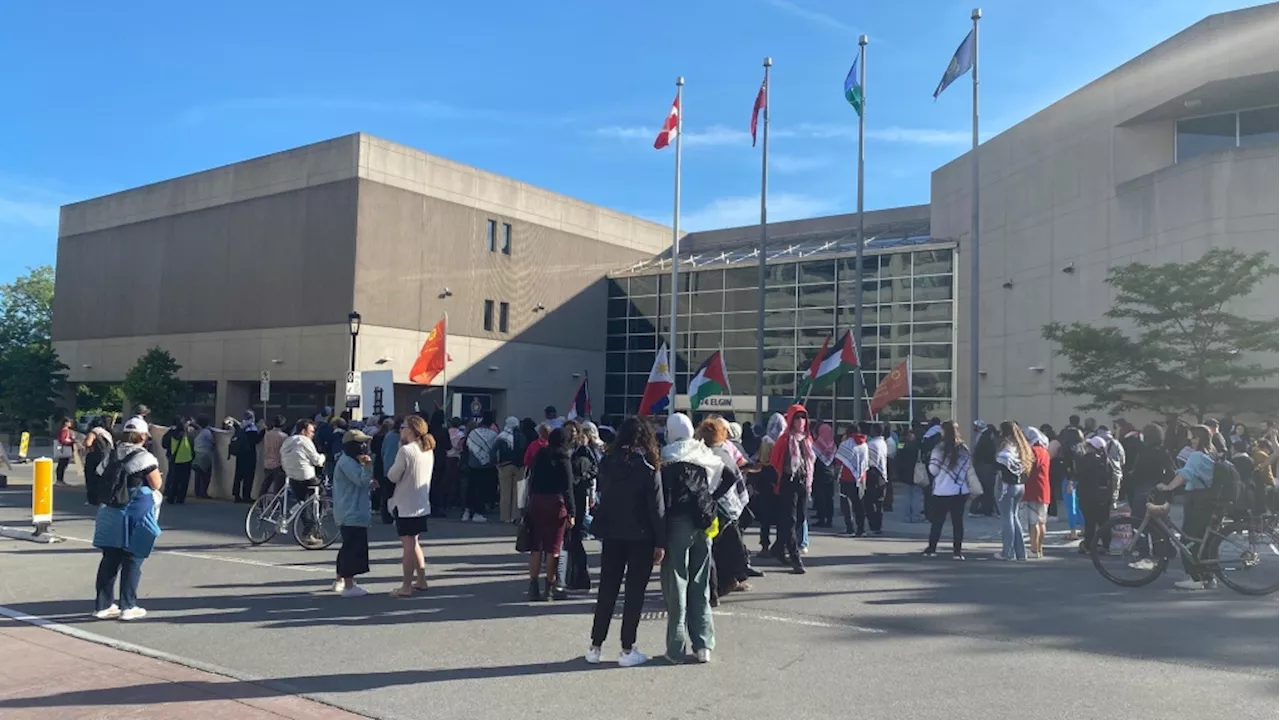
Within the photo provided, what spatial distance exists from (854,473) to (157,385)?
110 feet

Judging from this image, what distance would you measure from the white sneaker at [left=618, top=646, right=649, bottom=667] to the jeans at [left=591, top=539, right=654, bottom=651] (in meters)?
0.05

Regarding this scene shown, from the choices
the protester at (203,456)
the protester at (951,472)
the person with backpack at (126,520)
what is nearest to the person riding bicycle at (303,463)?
the person with backpack at (126,520)

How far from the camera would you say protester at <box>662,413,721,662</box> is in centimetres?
687

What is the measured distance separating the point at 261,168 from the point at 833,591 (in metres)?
37.1

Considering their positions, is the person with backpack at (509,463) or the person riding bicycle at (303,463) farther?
the person with backpack at (509,463)

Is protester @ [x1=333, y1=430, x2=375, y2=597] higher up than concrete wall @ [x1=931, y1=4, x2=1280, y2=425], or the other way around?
concrete wall @ [x1=931, y1=4, x2=1280, y2=425]

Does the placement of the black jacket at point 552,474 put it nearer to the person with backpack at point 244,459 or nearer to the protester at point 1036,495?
the protester at point 1036,495

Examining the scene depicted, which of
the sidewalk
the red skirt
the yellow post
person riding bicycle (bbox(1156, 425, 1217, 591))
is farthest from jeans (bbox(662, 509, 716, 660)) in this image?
the yellow post

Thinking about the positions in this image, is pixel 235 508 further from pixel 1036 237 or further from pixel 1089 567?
pixel 1036 237

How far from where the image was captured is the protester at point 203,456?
19.9 metres

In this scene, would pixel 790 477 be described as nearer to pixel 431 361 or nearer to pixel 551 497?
pixel 551 497

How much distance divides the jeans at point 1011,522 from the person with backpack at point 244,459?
14464mm

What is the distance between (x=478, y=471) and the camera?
1647 centimetres

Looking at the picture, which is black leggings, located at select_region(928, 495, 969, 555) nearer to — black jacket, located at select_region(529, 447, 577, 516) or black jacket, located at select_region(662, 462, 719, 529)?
black jacket, located at select_region(529, 447, 577, 516)
